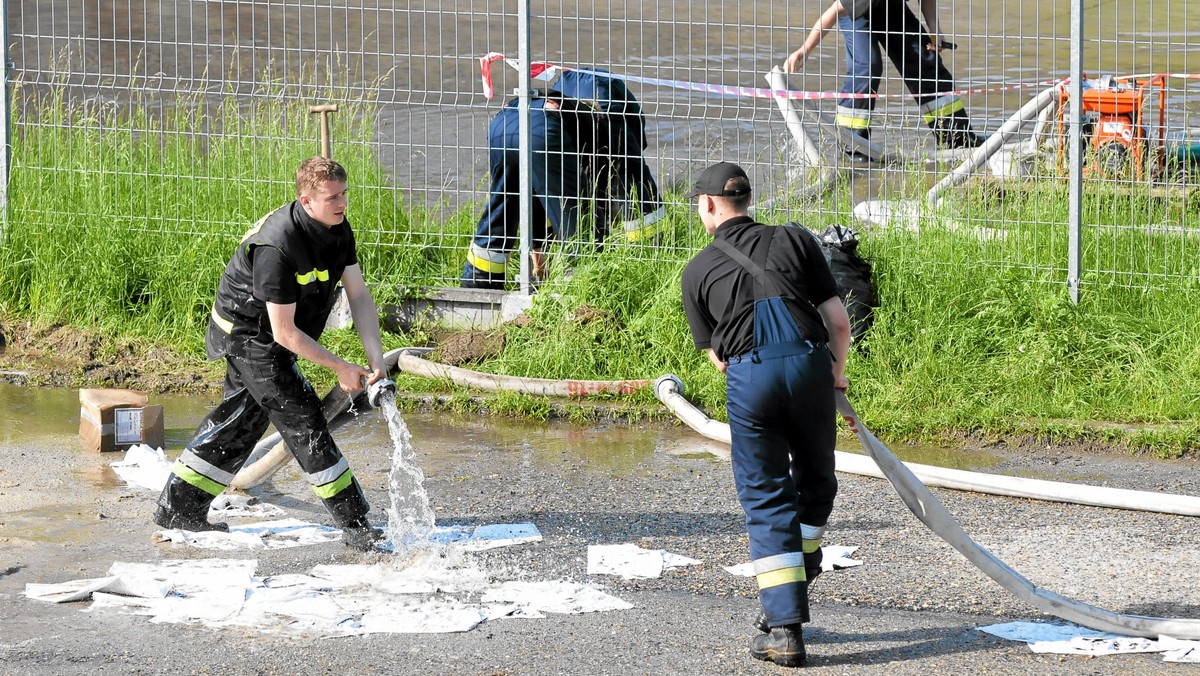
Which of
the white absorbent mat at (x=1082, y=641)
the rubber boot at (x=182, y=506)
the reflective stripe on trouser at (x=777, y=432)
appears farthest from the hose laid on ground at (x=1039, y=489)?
the rubber boot at (x=182, y=506)

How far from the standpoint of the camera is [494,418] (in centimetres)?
758

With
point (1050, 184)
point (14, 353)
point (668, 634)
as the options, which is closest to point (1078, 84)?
point (1050, 184)

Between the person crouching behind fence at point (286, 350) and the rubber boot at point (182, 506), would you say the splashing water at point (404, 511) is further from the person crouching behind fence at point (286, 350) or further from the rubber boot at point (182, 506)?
the rubber boot at point (182, 506)

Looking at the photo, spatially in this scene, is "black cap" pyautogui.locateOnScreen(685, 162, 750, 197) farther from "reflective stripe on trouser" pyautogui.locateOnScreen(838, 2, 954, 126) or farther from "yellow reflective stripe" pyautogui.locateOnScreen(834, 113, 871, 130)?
"yellow reflective stripe" pyautogui.locateOnScreen(834, 113, 871, 130)

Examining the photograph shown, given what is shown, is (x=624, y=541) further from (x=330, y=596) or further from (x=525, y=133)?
(x=525, y=133)

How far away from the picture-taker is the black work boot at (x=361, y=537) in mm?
5594

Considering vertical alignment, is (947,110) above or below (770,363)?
above

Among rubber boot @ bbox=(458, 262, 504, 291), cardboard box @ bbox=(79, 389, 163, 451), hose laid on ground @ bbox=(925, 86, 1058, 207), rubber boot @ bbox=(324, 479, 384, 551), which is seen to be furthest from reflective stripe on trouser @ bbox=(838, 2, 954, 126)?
cardboard box @ bbox=(79, 389, 163, 451)

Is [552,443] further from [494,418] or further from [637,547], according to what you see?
[637,547]

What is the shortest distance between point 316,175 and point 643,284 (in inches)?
126

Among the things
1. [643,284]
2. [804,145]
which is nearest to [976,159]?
[804,145]

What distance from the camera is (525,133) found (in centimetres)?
820

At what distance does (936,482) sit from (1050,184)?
98.4 inches

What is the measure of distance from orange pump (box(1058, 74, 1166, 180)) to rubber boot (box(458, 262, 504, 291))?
3.28 m
